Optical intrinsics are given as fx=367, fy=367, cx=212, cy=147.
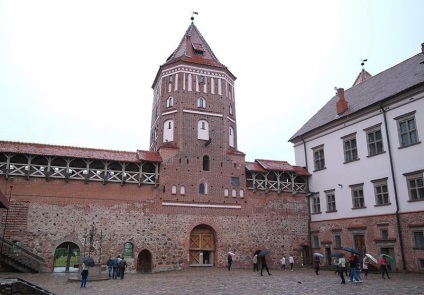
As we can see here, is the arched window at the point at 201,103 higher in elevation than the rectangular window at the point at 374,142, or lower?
higher

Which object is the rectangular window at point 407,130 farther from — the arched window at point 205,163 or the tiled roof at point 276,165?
the arched window at point 205,163

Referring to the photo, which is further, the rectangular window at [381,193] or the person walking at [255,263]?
the person walking at [255,263]

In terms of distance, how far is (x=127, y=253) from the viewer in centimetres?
2497

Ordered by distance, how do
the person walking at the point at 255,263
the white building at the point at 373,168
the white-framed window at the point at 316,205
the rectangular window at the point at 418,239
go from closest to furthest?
the rectangular window at the point at 418,239 → the white building at the point at 373,168 → the person walking at the point at 255,263 → the white-framed window at the point at 316,205

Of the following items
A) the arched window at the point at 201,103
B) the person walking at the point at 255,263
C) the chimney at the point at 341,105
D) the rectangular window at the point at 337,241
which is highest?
the arched window at the point at 201,103

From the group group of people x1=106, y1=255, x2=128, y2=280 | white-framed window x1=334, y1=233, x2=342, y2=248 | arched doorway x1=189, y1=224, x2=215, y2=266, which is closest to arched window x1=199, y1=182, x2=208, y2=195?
arched doorway x1=189, y1=224, x2=215, y2=266

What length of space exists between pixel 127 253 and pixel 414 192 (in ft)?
60.8

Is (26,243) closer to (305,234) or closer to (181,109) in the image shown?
(181,109)

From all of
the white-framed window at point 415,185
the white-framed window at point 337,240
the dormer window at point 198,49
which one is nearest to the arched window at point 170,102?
the dormer window at point 198,49

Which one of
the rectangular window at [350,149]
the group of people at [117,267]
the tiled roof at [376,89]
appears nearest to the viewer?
the group of people at [117,267]

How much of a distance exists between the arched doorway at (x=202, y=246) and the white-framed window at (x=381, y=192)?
11740 millimetres

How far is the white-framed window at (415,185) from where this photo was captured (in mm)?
21109

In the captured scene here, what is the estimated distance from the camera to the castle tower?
27531 mm

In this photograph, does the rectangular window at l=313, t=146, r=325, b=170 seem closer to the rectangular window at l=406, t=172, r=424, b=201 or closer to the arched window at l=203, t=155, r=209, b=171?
the rectangular window at l=406, t=172, r=424, b=201
